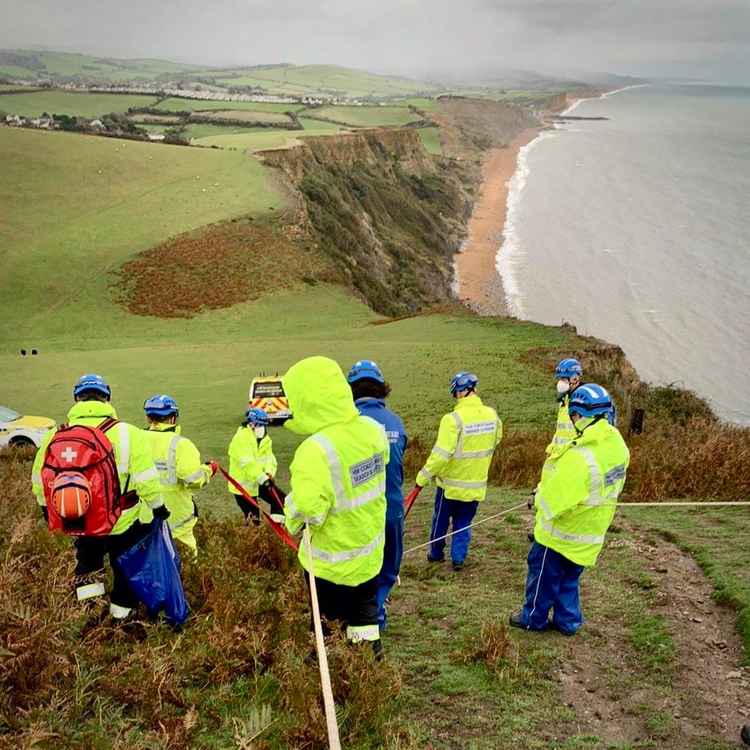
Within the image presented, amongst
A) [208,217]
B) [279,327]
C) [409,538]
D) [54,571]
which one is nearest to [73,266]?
[208,217]

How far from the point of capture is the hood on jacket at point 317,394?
469 cm

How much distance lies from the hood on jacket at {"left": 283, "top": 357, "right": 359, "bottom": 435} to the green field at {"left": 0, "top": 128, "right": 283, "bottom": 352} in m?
29.6

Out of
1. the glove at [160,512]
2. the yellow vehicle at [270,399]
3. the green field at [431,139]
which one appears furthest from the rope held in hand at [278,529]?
the green field at [431,139]

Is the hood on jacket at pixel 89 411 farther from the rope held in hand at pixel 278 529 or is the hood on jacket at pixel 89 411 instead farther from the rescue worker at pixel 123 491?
the rope held in hand at pixel 278 529

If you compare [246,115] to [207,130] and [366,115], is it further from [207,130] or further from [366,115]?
[366,115]

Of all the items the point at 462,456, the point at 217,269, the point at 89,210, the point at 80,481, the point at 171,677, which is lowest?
the point at 171,677

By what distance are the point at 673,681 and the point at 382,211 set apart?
69088mm

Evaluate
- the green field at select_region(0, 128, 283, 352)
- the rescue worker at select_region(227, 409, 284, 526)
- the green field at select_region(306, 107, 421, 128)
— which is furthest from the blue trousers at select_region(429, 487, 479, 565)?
the green field at select_region(306, 107, 421, 128)

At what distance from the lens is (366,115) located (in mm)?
130750

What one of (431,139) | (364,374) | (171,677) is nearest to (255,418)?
(364,374)

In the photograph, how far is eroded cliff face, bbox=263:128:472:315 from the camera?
53062 mm

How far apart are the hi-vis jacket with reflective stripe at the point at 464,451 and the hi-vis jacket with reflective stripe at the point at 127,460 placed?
10.9 ft

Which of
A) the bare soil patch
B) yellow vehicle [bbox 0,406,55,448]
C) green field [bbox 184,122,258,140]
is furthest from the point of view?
green field [bbox 184,122,258,140]

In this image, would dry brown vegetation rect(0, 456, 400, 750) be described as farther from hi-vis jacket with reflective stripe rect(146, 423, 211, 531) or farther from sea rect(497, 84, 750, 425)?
sea rect(497, 84, 750, 425)
